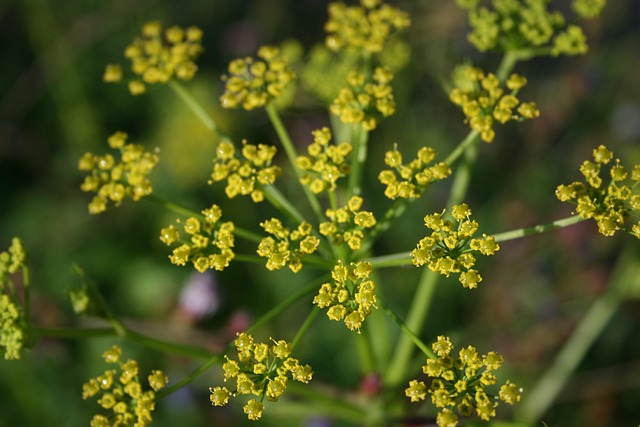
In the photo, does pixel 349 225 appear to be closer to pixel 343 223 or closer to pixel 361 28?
pixel 343 223

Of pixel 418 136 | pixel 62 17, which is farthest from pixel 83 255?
pixel 418 136

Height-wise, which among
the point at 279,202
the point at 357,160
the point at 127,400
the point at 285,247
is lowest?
the point at 127,400

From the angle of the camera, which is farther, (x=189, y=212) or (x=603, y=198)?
(x=189, y=212)

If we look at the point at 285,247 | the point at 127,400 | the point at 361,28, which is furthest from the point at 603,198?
the point at 127,400

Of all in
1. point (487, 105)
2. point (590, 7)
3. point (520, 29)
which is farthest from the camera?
point (590, 7)

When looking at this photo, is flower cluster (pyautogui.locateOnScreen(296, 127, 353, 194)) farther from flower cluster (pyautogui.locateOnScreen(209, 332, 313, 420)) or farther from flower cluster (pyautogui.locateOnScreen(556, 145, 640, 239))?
flower cluster (pyautogui.locateOnScreen(556, 145, 640, 239))

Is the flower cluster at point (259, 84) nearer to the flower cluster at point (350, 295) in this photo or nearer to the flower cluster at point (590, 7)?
the flower cluster at point (350, 295)

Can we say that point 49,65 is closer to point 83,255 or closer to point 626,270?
point 83,255
